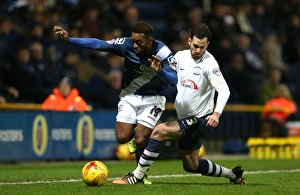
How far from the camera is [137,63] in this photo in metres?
10.3

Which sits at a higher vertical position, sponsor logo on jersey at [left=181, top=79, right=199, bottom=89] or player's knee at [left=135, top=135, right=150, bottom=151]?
sponsor logo on jersey at [left=181, top=79, right=199, bottom=89]

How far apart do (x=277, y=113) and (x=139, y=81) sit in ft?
31.6

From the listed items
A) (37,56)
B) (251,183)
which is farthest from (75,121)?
(251,183)

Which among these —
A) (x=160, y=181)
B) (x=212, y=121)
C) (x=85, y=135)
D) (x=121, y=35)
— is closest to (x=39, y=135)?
(x=85, y=135)

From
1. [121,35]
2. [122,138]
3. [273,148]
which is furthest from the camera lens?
[121,35]

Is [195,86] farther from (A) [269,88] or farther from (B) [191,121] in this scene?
(A) [269,88]

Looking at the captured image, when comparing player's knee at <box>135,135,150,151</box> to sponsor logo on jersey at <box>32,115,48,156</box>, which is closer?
player's knee at <box>135,135,150,151</box>

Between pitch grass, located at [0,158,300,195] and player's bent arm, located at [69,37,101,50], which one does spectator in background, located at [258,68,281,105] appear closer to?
pitch grass, located at [0,158,300,195]

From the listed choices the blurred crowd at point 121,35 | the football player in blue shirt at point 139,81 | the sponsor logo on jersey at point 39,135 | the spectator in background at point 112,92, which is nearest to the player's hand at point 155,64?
the football player in blue shirt at point 139,81

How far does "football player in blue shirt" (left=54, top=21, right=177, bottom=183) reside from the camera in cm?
997

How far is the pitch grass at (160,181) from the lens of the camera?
900 centimetres

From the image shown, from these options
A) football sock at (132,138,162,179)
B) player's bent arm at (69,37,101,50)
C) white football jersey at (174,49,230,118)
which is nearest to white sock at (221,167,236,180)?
white football jersey at (174,49,230,118)

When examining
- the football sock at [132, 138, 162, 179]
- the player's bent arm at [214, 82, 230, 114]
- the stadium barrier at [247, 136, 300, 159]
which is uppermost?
the player's bent arm at [214, 82, 230, 114]

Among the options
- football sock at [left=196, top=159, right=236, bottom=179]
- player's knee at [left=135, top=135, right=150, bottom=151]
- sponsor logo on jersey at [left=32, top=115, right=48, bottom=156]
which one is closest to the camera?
football sock at [left=196, top=159, right=236, bottom=179]
